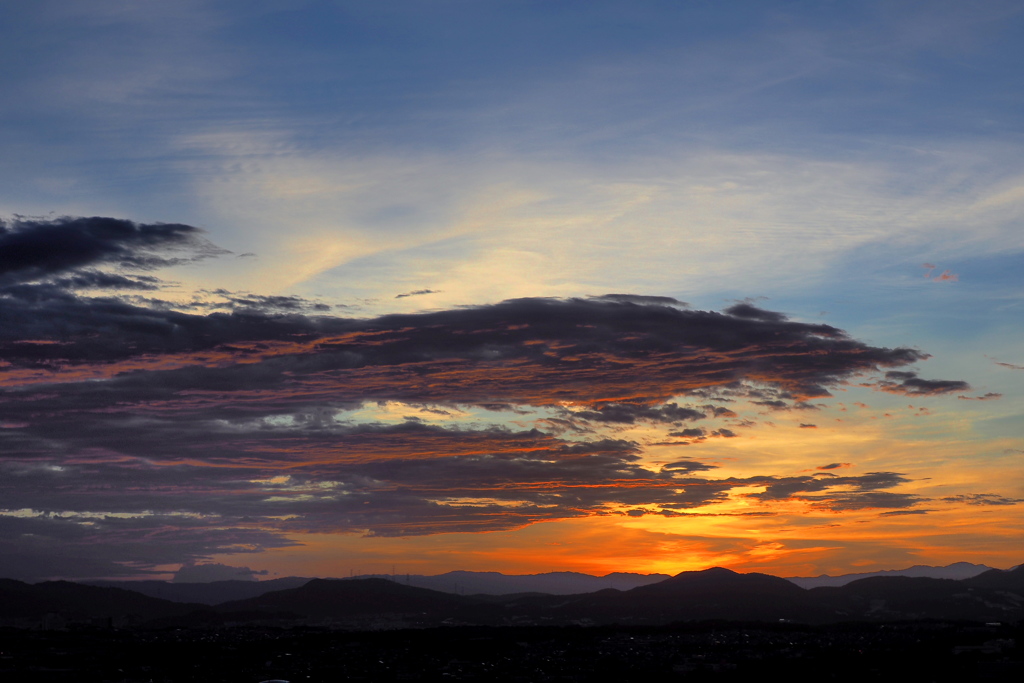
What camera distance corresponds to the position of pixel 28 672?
199 meters

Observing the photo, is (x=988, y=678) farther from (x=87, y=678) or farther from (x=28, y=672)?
(x=28, y=672)

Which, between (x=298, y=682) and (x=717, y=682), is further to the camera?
(x=717, y=682)

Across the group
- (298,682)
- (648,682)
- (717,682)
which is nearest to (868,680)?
(717,682)

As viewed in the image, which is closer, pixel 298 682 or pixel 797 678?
pixel 298 682

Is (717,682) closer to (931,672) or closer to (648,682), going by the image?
(648,682)

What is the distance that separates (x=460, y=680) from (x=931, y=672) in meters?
113

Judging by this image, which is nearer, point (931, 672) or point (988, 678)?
point (988, 678)

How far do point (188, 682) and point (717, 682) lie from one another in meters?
123

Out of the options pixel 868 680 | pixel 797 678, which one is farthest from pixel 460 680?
pixel 868 680

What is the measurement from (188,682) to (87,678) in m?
26.6

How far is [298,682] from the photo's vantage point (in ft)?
609

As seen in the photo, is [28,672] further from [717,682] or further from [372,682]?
[717,682]

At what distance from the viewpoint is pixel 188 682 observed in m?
190

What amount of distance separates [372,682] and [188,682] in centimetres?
4157
